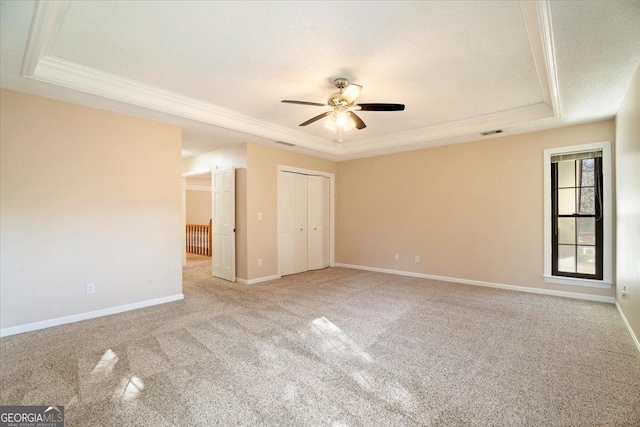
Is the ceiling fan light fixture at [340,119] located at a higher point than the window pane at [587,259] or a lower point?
higher

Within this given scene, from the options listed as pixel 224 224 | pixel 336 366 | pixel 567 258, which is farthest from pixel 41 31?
pixel 567 258

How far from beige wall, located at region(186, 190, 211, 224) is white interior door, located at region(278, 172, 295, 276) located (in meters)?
5.67

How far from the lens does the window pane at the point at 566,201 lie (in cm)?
432

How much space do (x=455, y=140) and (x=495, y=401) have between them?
13.6ft

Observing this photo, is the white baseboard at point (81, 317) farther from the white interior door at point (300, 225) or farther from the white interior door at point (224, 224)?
the white interior door at point (300, 225)

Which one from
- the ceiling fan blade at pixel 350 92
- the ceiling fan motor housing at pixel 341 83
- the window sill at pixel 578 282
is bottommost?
the window sill at pixel 578 282

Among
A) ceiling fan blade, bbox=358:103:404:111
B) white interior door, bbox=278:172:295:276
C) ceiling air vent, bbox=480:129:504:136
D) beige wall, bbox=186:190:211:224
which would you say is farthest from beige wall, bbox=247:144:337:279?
beige wall, bbox=186:190:211:224

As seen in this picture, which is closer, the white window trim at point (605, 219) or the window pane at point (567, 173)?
the white window trim at point (605, 219)

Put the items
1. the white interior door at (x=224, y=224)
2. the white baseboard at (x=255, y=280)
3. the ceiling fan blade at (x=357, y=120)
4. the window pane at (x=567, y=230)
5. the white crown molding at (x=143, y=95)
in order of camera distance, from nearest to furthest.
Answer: the white crown molding at (x=143, y=95) < the ceiling fan blade at (x=357, y=120) < the window pane at (x=567, y=230) < the white baseboard at (x=255, y=280) < the white interior door at (x=224, y=224)

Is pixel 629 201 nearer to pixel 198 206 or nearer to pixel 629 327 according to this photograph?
pixel 629 327

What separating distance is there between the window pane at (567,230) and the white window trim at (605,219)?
18 cm

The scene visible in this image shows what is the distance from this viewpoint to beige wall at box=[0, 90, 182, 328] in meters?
3.03

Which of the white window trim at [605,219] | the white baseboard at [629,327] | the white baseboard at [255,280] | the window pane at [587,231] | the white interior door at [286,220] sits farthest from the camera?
the white interior door at [286,220]

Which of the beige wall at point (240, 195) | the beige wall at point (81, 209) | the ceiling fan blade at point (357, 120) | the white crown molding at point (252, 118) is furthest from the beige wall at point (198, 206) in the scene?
the ceiling fan blade at point (357, 120)
